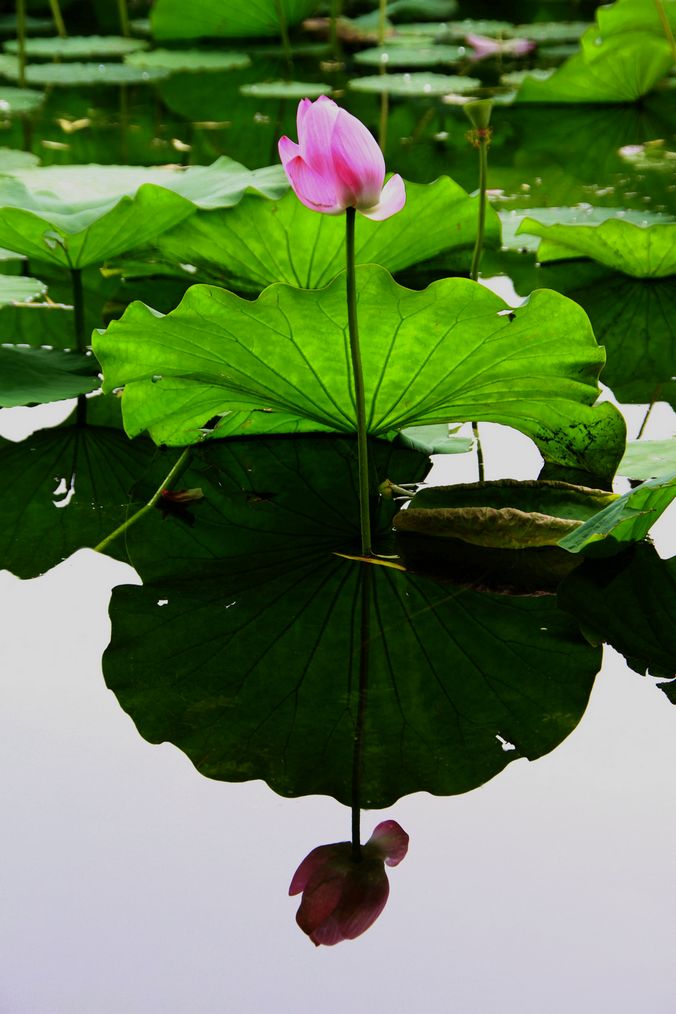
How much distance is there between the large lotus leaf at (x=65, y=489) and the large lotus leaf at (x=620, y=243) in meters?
0.63

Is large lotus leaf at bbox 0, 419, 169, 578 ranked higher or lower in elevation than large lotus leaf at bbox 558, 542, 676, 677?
lower

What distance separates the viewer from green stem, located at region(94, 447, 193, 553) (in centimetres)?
109

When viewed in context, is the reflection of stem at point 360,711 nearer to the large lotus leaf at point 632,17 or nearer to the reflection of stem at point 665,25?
the reflection of stem at point 665,25

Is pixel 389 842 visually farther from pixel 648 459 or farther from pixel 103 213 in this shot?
pixel 103 213

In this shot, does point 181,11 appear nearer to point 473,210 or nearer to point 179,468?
point 473,210

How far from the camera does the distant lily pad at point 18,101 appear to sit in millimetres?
3385

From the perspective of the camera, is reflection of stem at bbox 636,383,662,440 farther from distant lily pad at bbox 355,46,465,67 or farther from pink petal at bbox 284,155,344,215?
distant lily pad at bbox 355,46,465,67

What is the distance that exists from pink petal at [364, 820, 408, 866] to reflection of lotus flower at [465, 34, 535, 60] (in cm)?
417

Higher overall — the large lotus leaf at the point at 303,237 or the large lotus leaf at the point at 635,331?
the large lotus leaf at the point at 303,237

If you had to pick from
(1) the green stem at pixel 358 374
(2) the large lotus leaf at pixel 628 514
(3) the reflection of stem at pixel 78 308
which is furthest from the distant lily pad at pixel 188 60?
(2) the large lotus leaf at pixel 628 514

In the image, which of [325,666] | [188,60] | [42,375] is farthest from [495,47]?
[325,666]

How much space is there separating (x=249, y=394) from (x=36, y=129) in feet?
7.72

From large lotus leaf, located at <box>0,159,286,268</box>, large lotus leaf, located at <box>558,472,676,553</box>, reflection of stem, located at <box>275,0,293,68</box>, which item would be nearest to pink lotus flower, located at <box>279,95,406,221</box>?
large lotus leaf, located at <box>558,472,676,553</box>

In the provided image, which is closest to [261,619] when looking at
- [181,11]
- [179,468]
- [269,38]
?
[179,468]
